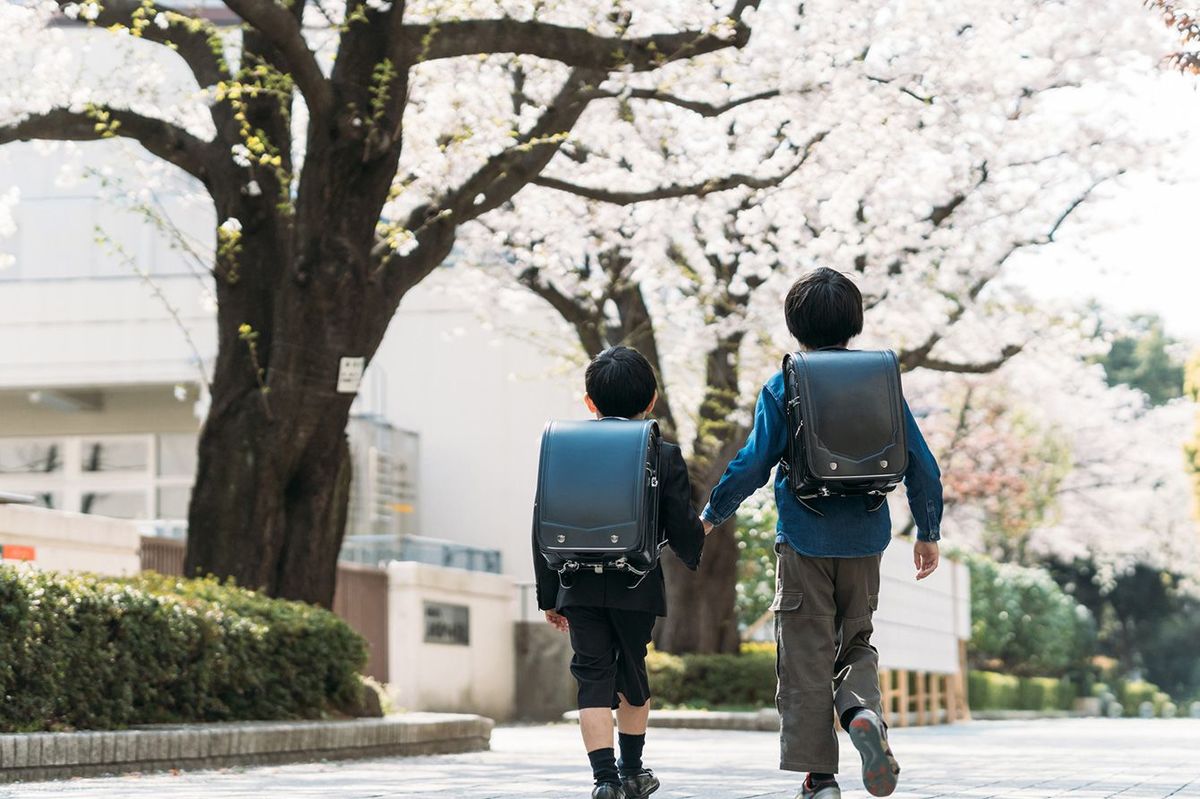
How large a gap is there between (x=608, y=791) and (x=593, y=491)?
907mm

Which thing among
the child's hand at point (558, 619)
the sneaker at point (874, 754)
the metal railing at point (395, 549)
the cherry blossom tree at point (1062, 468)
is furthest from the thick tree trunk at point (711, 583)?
the sneaker at point (874, 754)

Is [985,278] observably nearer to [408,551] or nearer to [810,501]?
[408,551]

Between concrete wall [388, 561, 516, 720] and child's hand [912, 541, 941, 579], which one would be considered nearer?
child's hand [912, 541, 941, 579]

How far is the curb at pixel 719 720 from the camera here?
1753cm

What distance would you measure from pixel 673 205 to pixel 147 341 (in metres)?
11.2

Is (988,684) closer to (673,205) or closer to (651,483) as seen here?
(673,205)

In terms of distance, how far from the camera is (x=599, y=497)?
5164 millimetres

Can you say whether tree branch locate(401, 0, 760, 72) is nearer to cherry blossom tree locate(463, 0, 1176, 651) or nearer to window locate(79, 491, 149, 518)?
cherry blossom tree locate(463, 0, 1176, 651)

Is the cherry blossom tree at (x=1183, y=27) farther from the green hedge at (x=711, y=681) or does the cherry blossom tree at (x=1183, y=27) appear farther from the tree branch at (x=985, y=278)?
the green hedge at (x=711, y=681)

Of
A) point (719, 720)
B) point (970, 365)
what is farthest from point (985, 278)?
point (719, 720)

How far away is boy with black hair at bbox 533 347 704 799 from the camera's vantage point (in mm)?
5328

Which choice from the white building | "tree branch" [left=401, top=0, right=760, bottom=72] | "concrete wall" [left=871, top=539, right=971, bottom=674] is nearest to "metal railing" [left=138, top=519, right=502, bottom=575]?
the white building

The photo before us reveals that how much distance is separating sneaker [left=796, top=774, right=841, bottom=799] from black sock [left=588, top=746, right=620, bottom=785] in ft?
1.95

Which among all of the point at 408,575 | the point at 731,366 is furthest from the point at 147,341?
the point at 731,366
